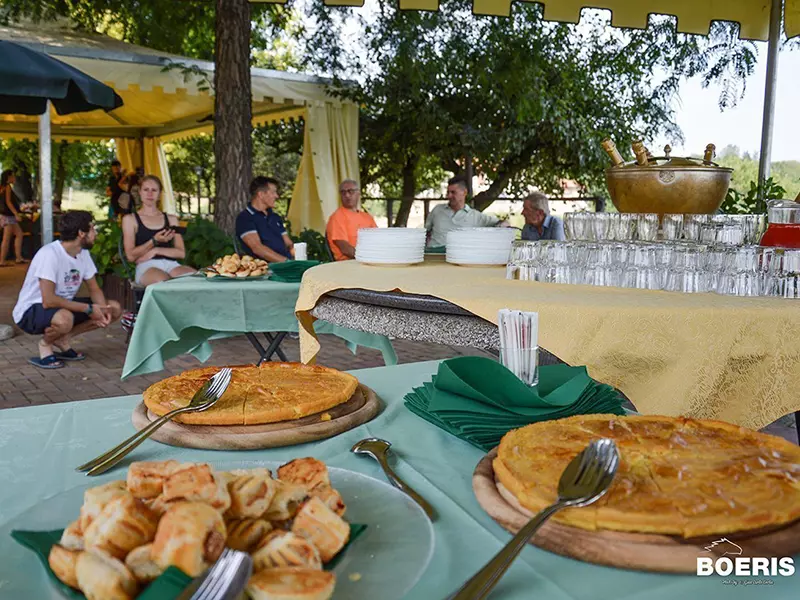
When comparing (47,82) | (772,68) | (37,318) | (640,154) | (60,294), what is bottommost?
(37,318)

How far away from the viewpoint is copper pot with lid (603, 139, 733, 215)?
2.09 meters

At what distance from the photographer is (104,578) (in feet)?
1.89

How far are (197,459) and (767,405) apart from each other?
1213mm

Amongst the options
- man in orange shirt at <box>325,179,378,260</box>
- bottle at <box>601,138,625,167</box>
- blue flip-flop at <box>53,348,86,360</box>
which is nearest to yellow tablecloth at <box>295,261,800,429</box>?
bottle at <box>601,138,625,167</box>

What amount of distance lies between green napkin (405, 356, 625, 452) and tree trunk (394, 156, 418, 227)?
12.1 metres

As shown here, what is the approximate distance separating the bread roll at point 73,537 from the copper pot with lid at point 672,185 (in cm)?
186

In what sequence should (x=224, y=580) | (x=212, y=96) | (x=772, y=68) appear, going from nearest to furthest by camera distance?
(x=224, y=580)
(x=772, y=68)
(x=212, y=96)

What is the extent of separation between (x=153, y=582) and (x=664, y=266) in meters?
1.56

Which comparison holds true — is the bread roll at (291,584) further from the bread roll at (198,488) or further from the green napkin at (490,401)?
the green napkin at (490,401)

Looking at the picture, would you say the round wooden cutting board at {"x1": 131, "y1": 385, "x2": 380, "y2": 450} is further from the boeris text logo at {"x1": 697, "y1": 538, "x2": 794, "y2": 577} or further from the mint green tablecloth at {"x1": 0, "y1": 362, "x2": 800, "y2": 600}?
the boeris text logo at {"x1": 697, "y1": 538, "x2": 794, "y2": 577}

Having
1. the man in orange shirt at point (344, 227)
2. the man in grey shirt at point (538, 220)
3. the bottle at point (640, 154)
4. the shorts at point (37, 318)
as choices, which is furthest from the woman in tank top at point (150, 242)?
the bottle at point (640, 154)

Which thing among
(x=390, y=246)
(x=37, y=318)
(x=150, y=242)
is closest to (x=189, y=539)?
(x=390, y=246)

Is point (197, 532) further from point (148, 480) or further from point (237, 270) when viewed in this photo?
point (237, 270)

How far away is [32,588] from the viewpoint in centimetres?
64
